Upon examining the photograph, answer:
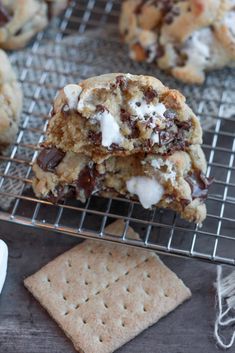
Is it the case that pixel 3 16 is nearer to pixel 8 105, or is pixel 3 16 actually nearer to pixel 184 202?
pixel 8 105

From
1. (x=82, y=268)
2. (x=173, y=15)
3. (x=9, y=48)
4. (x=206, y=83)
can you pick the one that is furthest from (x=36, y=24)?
(x=82, y=268)

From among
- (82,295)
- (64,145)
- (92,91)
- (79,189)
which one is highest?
(92,91)

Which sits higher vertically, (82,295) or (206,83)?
(206,83)

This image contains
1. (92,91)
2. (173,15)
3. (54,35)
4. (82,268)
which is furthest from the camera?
(54,35)

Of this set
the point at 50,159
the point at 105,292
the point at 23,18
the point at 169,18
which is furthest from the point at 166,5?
the point at 105,292

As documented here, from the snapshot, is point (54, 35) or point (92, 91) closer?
point (92, 91)

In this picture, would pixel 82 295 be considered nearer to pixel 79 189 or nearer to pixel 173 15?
pixel 79 189

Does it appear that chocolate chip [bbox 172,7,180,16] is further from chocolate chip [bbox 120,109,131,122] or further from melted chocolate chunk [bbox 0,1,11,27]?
chocolate chip [bbox 120,109,131,122]
